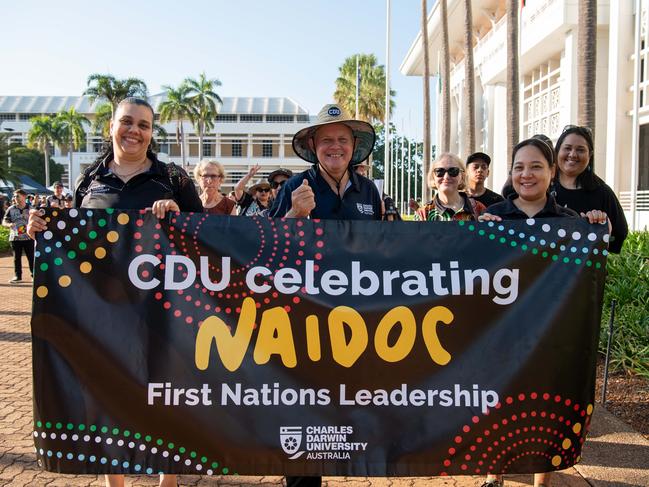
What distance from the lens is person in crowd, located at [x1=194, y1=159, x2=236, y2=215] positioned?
21.7 feet

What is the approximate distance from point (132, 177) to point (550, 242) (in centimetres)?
218

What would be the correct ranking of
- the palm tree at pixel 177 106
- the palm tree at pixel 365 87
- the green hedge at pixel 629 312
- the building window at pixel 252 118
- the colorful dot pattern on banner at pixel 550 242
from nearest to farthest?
the colorful dot pattern on banner at pixel 550 242, the green hedge at pixel 629 312, the palm tree at pixel 365 87, the palm tree at pixel 177 106, the building window at pixel 252 118

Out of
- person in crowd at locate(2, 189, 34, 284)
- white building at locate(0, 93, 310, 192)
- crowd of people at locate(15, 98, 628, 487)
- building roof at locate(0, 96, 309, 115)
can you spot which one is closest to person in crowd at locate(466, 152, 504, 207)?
crowd of people at locate(15, 98, 628, 487)

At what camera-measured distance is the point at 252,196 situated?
904cm

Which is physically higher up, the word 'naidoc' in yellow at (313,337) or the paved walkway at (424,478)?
the word 'naidoc' in yellow at (313,337)

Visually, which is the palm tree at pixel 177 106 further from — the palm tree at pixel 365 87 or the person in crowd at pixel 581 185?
the person in crowd at pixel 581 185

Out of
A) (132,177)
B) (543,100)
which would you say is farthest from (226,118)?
(132,177)

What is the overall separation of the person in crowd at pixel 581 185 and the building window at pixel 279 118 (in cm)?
7859

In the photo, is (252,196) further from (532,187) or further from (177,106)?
(177,106)

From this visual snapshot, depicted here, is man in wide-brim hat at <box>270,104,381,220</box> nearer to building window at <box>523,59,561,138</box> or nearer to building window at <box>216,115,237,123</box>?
building window at <box>523,59,561,138</box>

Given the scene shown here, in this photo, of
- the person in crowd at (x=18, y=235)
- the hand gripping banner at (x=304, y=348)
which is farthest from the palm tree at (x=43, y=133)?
the hand gripping banner at (x=304, y=348)

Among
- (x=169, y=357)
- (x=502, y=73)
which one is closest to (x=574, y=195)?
(x=169, y=357)

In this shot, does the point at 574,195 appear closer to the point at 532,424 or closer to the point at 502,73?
the point at 532,424

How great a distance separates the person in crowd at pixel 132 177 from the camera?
3.34 metres
